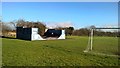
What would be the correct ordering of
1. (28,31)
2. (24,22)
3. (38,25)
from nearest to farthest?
(28,31)
(38,25)
(24,22)

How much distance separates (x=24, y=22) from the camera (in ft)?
266

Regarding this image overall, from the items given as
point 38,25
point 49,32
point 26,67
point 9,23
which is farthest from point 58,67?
point 9,23

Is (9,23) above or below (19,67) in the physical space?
above

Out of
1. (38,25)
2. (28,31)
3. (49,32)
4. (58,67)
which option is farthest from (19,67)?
(38,25)

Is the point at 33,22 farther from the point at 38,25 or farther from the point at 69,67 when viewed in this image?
the point at 69,67

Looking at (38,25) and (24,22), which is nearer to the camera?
(38,25)

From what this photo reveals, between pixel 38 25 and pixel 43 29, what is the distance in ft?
18.7

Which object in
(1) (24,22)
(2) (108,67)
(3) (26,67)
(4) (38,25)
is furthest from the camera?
(1) (24,22)

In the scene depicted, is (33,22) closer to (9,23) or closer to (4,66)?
(9,23)

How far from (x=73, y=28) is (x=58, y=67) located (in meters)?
75.9

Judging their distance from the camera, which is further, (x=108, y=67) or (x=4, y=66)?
(x=108, y=67)

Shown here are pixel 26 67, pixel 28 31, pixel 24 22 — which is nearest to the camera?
pixel 26 67

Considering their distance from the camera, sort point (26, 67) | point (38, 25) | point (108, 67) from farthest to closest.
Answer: point (38, 25) < point (108, 67) < point (26, 67)

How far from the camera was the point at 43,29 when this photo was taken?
2714 inches
